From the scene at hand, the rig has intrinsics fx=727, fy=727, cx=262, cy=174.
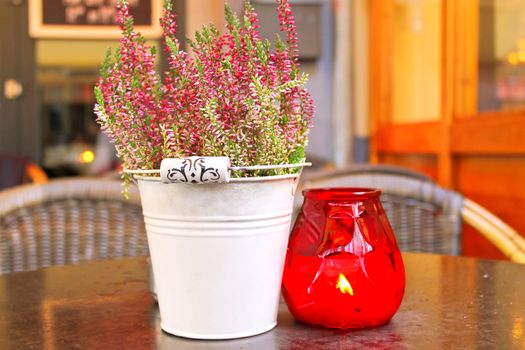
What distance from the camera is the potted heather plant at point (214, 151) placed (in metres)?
0.61

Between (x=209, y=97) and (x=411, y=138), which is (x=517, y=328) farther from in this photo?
(x=411, y=138)

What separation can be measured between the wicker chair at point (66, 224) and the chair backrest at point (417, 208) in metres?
0.37

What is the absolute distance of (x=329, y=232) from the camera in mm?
669

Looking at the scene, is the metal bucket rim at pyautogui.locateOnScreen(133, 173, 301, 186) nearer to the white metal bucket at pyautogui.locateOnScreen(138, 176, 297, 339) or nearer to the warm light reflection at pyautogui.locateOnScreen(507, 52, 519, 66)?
the white metal bucket at pyautogui.locateOnScreen(138, 176, 297, 339)

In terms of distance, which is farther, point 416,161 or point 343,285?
point 416,161

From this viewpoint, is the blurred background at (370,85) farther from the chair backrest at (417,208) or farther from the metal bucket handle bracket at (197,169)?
the metal bucket handle bracket at (197,169)

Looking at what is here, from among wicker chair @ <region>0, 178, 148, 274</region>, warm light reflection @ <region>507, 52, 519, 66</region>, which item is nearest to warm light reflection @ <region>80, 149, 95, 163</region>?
warm light reflection @ <region>507, 52, 519, 66</region>

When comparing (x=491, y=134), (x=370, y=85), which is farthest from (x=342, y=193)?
(x=370, y=85)

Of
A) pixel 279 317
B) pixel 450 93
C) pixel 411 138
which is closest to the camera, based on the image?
pixel 279 317

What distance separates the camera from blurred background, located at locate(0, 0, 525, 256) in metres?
2.19

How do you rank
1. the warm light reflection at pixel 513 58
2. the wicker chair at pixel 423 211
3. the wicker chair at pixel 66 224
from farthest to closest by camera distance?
the warm light reflection at pixel 513 58 < the wicker chair at pixel 423 211 < the wicker chair at pixel 66 224

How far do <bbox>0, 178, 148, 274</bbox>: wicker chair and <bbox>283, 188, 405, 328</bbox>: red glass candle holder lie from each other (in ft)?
2.46

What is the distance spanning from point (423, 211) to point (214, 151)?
914 millimetres

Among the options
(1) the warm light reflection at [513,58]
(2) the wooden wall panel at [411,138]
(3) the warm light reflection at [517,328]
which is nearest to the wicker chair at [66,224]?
(3) the warm light reflection at [517,328]
